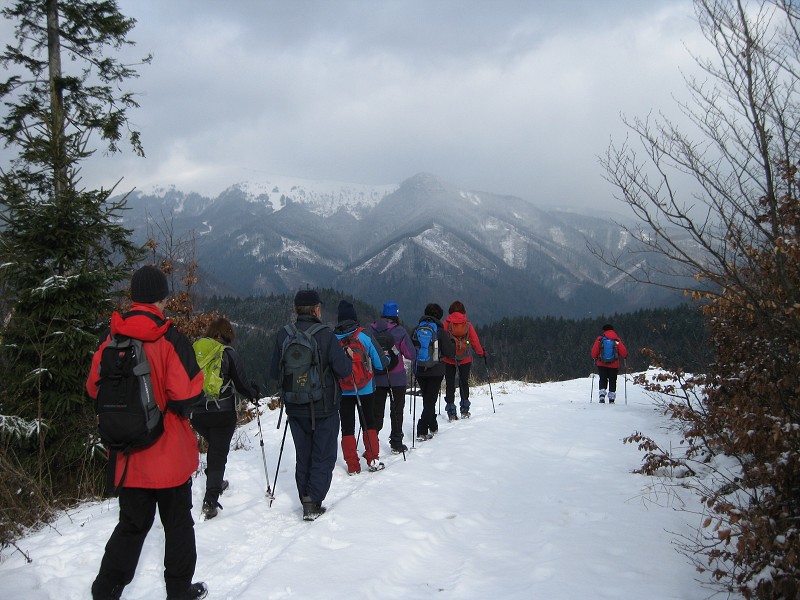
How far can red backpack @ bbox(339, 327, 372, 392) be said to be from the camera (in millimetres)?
6656

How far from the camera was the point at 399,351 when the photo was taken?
7.74 meters

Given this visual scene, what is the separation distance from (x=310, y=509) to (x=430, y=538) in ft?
4.50

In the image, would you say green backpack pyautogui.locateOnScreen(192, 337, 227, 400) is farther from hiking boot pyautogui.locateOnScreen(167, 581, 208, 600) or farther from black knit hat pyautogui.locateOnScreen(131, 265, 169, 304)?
hiking boot pyautogui.locateOnScreen(167, 581, 208, 600)

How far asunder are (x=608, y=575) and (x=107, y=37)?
12974 millimetres

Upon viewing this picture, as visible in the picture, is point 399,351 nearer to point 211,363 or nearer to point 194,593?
point 211,363

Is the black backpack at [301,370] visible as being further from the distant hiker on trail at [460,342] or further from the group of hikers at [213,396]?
the distant hiker on trail at [460,342]

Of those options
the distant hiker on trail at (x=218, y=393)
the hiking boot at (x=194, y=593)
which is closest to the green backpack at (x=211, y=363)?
the distant hiker on trail at (x=218, y=393)

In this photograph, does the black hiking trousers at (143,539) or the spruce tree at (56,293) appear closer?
the black hiking trousers at (143,539)

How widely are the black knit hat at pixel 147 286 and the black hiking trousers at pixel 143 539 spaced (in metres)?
1.34

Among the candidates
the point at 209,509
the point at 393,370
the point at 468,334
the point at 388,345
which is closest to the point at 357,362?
the point at 388,345

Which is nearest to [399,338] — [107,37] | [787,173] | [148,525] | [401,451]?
[401,451]

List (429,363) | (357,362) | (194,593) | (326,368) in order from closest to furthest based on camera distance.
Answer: (194,593) < (326,368) < (357,362) < (429,363)

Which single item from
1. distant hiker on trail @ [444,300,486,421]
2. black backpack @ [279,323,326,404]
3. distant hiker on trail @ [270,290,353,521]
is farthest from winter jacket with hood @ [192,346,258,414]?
distant hiker on trail @ [444,300,486,421]

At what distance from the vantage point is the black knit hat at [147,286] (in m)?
3.62
